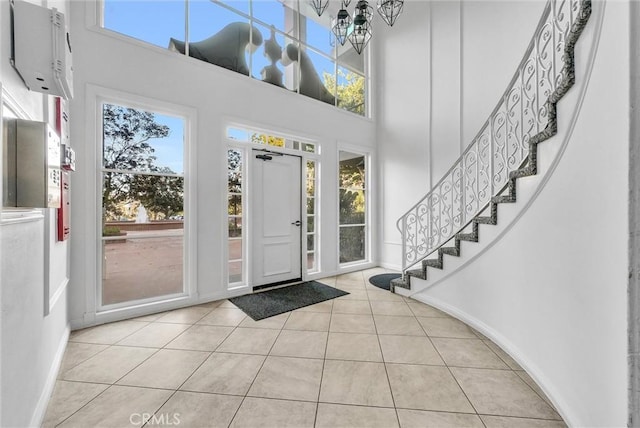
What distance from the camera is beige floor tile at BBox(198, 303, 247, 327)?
275 cm

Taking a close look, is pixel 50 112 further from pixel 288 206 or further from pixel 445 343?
pixel 445 343

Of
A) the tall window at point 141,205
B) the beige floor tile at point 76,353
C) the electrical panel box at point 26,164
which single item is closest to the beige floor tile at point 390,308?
the tall window at point 141,205

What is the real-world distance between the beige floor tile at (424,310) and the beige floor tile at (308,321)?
40.0 inches

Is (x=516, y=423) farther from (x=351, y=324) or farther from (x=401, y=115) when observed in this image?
(x=401, y=115)

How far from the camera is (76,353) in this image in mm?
2156

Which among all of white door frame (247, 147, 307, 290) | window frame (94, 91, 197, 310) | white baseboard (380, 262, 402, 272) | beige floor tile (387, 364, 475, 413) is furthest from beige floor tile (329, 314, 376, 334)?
white baseboard (380, 262, 402, 272)

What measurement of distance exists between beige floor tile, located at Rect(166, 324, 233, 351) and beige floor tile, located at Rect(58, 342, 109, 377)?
1.84 feet

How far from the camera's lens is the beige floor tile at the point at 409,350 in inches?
81.8

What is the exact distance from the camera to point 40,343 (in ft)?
5.13

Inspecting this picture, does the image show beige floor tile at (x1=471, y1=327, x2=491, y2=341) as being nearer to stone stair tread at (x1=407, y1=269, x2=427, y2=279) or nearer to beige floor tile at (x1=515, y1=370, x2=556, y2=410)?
beige floor tile at (x1=515, y1=370, x2=556, y2=410)

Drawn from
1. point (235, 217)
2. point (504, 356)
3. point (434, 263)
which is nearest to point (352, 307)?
point (434, 263)

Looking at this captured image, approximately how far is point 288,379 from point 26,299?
154 cm

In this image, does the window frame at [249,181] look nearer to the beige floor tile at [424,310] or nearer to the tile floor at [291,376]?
the tile floor at [291,376]

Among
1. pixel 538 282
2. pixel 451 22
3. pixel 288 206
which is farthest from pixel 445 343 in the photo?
pixel 451 22
